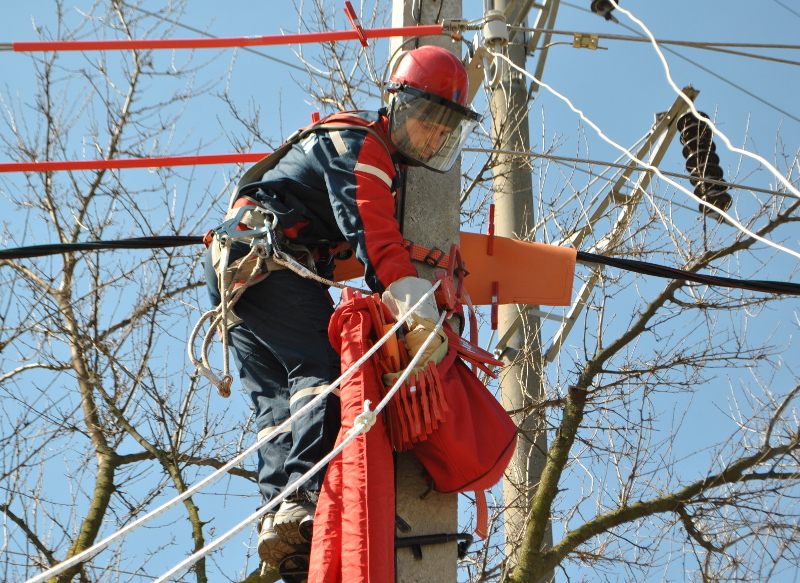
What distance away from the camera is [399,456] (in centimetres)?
350

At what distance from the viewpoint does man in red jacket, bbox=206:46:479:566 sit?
344 cm

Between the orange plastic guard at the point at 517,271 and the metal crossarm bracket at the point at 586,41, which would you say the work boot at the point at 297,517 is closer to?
the orange plastic guard at the point at 517,271

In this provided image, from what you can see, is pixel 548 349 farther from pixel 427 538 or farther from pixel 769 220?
pixel 427 538

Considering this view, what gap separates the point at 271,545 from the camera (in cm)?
344

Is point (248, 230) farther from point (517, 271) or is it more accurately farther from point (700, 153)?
point (700, 153)

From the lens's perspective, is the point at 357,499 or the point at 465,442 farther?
the point at 465,442

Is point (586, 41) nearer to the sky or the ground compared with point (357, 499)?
nearer to the sky

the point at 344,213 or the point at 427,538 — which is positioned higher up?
the point at 344,213

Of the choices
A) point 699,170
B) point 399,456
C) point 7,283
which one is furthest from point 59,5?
point 399,456

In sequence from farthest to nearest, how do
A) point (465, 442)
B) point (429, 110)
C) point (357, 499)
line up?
point (429, 110) → point (465, 442) → point (357, 499)

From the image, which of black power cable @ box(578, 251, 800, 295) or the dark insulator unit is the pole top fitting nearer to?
black power cable @ box(578, 251, 800, 295)

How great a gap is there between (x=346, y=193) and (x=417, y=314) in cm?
61

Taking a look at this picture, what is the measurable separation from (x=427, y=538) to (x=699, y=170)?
6.20 meters

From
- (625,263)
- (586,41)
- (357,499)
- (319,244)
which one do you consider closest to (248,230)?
(319,244)
